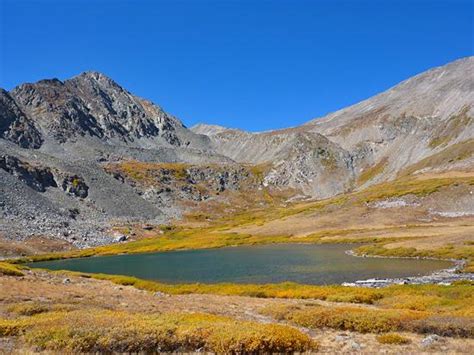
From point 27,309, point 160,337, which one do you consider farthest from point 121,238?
point 160,337

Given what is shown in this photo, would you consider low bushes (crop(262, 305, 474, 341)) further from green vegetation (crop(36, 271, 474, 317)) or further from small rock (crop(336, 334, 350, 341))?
green vegetation (crop(36, 271, 474, 317))

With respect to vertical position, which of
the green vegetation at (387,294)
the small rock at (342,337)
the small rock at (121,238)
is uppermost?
the small rock at (121,238)

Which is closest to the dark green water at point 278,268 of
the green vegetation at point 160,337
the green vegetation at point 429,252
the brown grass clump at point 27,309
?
the green vegetation at point 429,252

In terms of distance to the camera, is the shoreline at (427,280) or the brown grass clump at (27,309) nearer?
the brown grass clump at (27,309)

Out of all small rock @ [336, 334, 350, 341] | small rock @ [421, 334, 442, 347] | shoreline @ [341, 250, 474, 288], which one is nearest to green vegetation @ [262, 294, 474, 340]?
small rock @ [421, 334, 442, 347]

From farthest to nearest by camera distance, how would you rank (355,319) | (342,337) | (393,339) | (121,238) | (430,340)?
(121,238) → (355,319) → (342,337) → (393,339) → (430,340)

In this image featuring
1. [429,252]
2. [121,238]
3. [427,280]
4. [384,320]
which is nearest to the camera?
[384,320]

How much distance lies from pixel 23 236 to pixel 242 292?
408 feet

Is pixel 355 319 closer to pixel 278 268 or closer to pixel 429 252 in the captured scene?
pixel 278 268

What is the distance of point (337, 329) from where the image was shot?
26.2 m

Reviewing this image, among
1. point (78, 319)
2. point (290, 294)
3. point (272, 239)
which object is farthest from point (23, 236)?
point (78, 319)

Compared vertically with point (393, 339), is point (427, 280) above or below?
below

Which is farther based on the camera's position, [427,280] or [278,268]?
[278,268]

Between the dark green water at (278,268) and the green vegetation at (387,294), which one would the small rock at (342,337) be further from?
the dark green water at (278,268)
